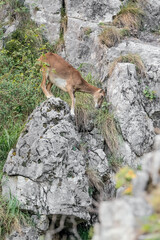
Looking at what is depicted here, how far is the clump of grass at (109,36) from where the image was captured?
1121cm

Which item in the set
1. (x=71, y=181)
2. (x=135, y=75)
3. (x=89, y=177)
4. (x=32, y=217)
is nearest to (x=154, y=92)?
(x=135, y=75)

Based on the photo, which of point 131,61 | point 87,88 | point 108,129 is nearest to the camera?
point 108,129

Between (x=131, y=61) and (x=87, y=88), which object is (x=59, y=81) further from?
(x=131, y=61)

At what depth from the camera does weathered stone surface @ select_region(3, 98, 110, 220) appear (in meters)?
6.91

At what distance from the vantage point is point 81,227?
7625 millimetres

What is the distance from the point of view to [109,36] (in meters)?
11.3

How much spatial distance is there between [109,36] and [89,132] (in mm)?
3687

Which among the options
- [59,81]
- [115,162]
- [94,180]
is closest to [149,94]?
[115,162]

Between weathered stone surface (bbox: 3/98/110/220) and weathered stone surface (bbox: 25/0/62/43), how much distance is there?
535cm

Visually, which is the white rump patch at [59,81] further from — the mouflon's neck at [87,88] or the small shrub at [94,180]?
the small shrub at [94,180]

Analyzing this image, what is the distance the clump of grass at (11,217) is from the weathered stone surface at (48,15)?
22.0ft

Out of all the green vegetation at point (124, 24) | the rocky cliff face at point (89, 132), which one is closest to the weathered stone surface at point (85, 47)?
the rocky cliff face at point (89, 132)

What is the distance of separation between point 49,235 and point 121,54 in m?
5.94

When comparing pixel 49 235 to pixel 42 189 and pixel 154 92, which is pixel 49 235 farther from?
pixel 154 92
